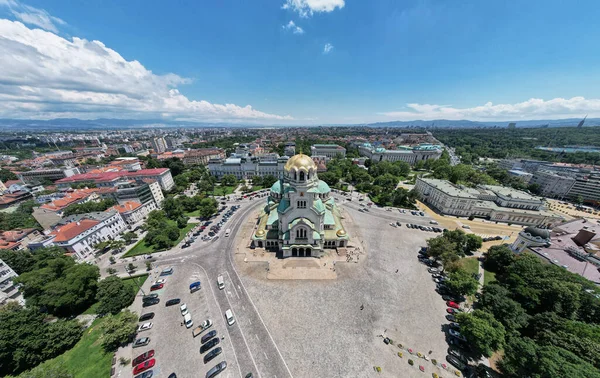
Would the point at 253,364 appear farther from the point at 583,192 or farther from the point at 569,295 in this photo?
the point at 583,192

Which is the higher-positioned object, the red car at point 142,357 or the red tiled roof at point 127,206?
the red tiled roof at point 127,206

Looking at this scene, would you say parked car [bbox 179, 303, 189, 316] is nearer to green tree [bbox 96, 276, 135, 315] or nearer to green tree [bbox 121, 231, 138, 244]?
green tree [bbox 96, 276, 135, 315]

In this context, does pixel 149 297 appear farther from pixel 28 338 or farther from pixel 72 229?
pixel 72 229

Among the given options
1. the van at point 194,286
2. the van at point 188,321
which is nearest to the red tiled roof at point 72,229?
the van at point 194,286

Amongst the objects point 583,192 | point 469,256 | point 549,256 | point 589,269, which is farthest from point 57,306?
point 583,192

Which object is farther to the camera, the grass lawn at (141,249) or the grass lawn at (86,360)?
the grass lawn at (141,249)

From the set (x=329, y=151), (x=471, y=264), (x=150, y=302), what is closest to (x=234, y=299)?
(x=150, y=302)

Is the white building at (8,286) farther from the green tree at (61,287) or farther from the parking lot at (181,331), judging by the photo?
the parking lot at (181,331)
